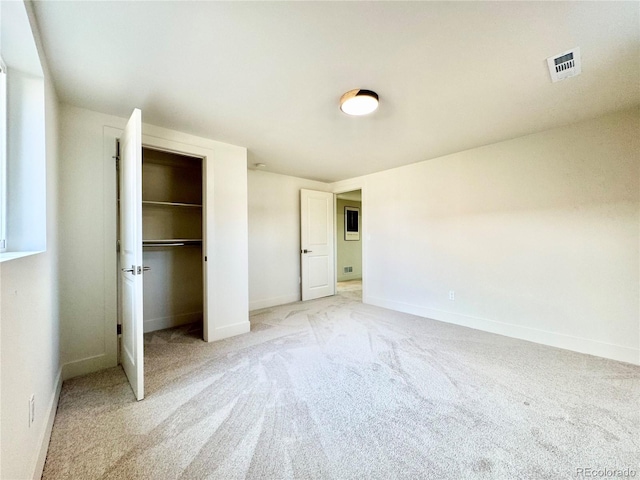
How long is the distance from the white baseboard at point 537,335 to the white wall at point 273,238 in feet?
6.80

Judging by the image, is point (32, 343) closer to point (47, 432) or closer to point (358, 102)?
point (47, 432)

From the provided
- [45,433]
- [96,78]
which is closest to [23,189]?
[96,78]

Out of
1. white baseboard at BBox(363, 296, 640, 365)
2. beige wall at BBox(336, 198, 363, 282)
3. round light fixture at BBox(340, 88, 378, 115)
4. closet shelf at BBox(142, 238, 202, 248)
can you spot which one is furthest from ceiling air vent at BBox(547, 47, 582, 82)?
beige wall at BBox(336, 198, 363, 282)

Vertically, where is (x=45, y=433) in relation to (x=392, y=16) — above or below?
below

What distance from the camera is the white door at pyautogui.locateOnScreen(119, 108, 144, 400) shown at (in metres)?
1.83

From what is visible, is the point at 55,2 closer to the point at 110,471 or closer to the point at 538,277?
the point at 110,471

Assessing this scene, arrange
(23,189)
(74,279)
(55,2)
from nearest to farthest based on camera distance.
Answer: (55,2) → (23,189) → (74,279)

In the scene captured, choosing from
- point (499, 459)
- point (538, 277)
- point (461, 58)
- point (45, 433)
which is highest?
point (461, 58)

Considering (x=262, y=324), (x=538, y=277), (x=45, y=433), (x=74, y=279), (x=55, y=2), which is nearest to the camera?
(x=55, y=2)

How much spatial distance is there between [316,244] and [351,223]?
242cm

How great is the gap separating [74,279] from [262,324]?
6.55 ft

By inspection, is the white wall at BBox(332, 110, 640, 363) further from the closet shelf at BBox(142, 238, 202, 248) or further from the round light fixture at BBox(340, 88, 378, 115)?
the closet shelf at BBox(142, 238, 202, 248)

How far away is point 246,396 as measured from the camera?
1.86m

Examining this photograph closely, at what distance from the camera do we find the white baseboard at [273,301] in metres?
4.18
